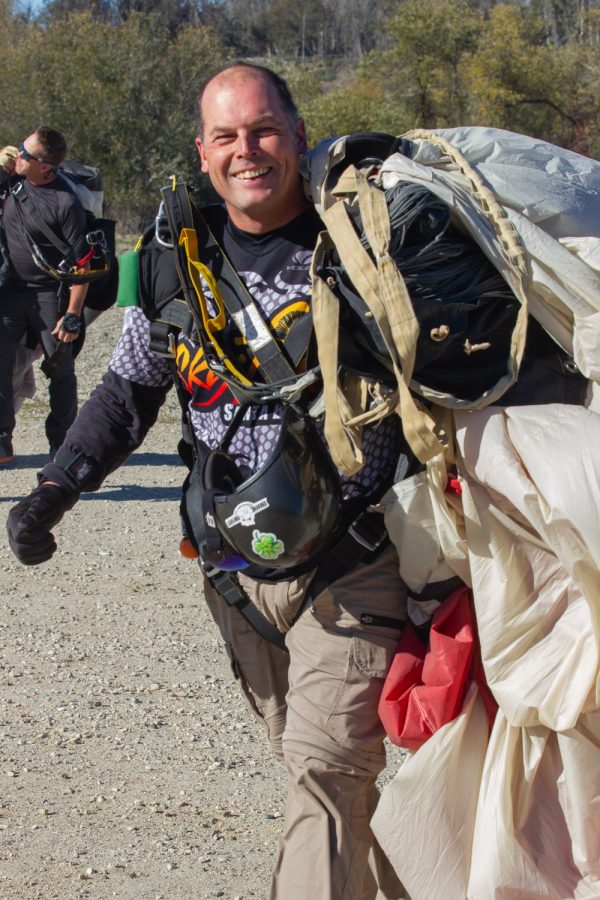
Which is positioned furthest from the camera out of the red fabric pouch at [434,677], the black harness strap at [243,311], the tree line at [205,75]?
the tree line at [205,75]

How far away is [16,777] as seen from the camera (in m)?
3.82

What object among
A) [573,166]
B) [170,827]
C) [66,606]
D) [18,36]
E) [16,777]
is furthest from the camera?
[18,36]

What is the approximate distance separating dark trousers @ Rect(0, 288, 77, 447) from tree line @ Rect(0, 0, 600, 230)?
868 inches

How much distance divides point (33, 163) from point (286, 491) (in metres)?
5.55

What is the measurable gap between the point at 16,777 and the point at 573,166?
8.29ft

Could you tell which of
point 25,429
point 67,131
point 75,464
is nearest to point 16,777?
point 75,464

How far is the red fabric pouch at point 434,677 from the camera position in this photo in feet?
8.05

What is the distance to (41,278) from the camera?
765 centimetres

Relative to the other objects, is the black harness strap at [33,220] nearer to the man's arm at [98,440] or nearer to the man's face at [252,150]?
the man's arm at [98,440]

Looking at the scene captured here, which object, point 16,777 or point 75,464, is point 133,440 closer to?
point 75,464

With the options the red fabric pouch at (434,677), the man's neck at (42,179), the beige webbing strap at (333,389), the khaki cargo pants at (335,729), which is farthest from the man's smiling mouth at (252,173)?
the man's neck at (42,179)

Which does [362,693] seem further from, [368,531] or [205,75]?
[205,75]

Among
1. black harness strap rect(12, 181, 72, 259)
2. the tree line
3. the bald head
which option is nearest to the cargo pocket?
the bald head

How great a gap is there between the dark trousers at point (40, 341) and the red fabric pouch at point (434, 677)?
545cm
